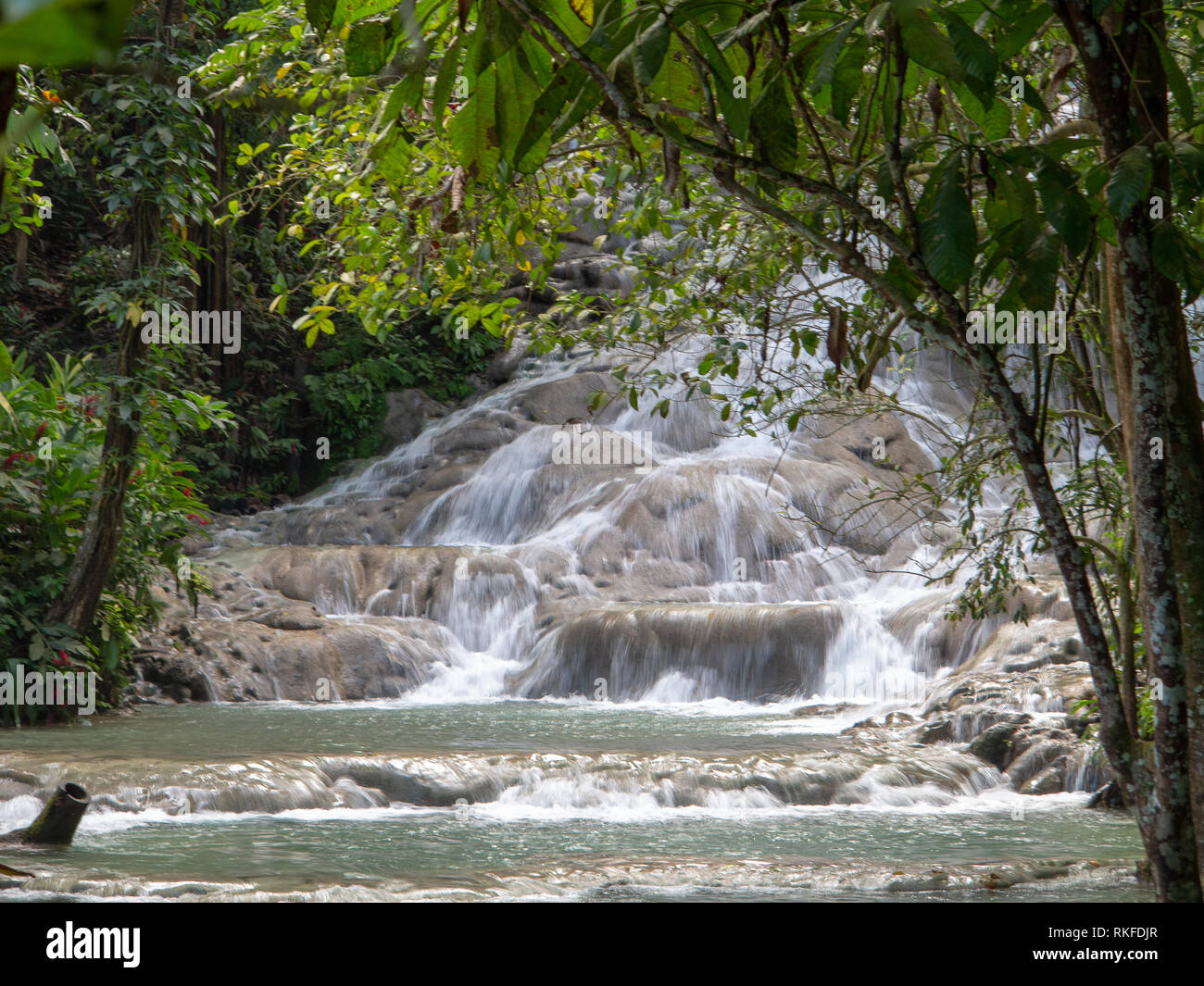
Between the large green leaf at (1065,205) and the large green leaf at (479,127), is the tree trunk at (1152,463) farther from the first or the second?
the large green leaf at (479,127)

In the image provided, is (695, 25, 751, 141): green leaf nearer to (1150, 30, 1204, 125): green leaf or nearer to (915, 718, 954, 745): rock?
(1150, 30, 1204, 125): green leaf

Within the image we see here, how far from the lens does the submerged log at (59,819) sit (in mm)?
5859

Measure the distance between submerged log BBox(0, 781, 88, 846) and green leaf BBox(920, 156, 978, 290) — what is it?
539 centimetres

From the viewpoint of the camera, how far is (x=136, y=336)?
962 centimetres

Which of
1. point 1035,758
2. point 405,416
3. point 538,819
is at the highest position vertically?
point 405,416

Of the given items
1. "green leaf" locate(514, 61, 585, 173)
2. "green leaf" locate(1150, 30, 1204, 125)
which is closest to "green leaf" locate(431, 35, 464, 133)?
"green leaf" locate(514, 61, 585, 173)

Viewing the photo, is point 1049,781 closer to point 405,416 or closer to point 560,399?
point 560,399

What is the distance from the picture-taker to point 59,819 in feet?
19.4

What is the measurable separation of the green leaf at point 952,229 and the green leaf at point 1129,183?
0.87 ft

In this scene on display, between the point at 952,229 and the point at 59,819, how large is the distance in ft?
18.4

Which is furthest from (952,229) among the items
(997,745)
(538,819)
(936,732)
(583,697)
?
(583,697)
